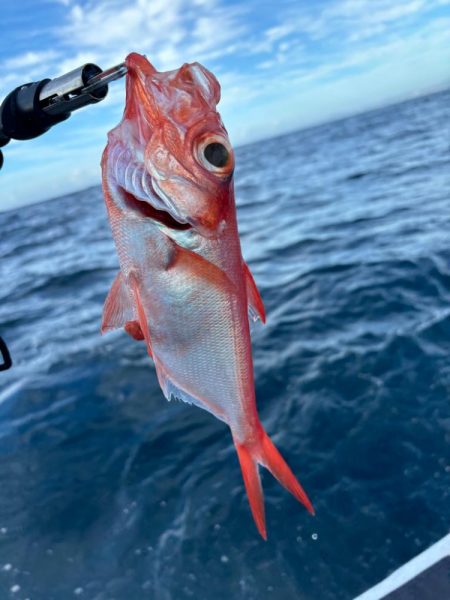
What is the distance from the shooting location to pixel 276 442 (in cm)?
530

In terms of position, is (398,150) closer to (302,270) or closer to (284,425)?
(302,270)

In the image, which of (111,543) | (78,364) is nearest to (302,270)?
(78,364)

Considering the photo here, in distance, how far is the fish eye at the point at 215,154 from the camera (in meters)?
1.51

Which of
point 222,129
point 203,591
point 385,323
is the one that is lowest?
point 203,591

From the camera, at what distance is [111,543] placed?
4516mm

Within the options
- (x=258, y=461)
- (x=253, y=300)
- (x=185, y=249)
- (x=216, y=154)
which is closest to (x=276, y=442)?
(x=258, y=461)

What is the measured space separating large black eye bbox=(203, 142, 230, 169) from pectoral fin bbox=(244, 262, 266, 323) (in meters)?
0.37

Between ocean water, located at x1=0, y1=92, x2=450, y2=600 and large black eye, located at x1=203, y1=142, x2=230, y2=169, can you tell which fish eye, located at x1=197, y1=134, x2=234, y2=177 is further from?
ocean water, located at x1=0, y1=92, x2=450, y2=600

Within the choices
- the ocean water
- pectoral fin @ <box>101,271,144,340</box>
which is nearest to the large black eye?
pectoral fin @ <box>101,271,144,340</box>

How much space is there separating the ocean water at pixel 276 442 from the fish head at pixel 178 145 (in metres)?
3.40

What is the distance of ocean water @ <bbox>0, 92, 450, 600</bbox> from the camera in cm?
416

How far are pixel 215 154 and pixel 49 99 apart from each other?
588mm

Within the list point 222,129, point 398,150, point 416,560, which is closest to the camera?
point 222,129

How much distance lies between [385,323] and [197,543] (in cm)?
390
